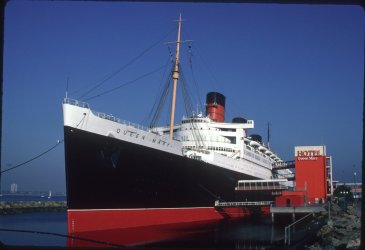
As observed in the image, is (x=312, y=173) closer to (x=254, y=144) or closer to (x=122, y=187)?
(x=254, y=144)

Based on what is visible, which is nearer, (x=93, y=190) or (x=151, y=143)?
(x=93, y=190)

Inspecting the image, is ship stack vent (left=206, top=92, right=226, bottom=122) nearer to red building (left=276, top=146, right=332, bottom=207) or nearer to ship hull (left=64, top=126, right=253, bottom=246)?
red building (left=276, top=146, right=332, bottom=207)

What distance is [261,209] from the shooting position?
122 feet

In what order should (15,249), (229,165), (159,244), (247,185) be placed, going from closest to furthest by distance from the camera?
(15,249) < (159,244) < (229,165) < (247,185)

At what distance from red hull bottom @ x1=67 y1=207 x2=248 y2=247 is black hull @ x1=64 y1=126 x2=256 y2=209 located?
344mm

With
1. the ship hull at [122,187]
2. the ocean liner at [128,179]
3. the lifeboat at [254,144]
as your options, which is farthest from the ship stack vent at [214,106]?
the ship hull at [122,187]

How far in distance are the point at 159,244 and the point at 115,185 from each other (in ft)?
12.3

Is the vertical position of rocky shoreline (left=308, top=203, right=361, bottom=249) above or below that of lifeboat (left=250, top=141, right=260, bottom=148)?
below

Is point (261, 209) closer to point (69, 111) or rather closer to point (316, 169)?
point (316, 169)

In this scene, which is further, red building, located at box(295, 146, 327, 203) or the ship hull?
red building, located at box(295, 146, 327, 203)

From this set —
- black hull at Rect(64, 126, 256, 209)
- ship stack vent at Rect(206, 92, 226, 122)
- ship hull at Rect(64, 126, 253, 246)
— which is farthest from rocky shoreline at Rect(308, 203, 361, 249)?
ship stack vent at Rect(206, 92, 226, 122)

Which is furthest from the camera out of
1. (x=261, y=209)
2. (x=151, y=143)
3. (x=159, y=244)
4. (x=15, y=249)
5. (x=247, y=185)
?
(x=261, y=209)

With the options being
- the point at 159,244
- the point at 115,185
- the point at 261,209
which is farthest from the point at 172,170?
the point at 261,209

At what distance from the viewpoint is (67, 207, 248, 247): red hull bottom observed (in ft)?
53.7
